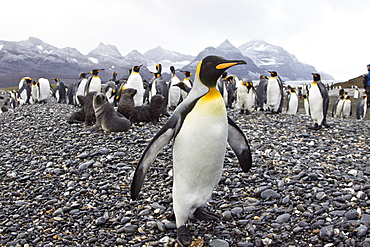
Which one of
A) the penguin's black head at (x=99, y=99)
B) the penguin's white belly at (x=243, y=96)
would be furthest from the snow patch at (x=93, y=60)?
the penguin's black head at (x=99, y=99)

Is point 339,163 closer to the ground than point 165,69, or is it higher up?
closer to the ground

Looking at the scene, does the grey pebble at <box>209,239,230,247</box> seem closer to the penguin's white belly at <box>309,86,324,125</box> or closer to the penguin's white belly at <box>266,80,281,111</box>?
the penguin's white belly at <box>309,86,324,125</box>

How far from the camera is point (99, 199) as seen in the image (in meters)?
3.55

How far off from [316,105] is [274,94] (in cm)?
316

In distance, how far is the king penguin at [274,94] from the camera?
10.9 metres

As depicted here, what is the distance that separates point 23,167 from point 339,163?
489cm

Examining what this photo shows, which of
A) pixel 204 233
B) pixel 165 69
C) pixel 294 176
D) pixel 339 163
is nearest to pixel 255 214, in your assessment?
pixel 204 233

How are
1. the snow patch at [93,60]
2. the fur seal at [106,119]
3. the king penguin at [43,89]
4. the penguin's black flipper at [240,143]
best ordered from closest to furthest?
1. the penguin's black flipper at [240,143]
2. the fur seal at [106,119]
3. the king penguin at [43,89]
4. the snow patch at [93,60]

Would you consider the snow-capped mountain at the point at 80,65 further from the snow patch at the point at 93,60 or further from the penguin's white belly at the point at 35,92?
the penguin's white belly at the point at 35,92

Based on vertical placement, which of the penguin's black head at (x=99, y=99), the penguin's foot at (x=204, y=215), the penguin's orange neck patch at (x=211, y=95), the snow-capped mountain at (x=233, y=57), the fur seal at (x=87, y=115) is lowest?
the penguin's foot at (x=204, y=215)

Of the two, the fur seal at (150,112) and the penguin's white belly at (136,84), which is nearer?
the fur seal at (150,112)

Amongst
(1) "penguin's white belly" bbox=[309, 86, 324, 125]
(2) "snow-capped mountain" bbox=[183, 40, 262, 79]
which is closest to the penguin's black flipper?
(1) "penguin's white belly" bbox=[309, 86, 324, 125]

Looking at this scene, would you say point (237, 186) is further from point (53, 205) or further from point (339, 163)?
point (53, 205)

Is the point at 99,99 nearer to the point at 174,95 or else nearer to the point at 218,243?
the point at 218,243
